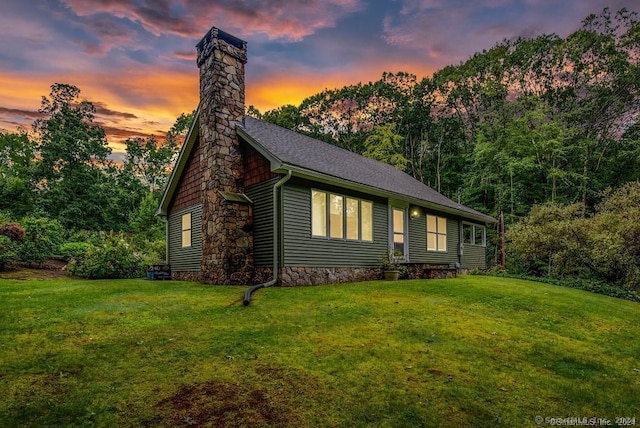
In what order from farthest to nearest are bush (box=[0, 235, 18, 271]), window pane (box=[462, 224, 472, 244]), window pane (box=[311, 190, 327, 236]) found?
window pane (box=[462, 224, 472, 244]) → bush (box=[0, 235, 18, 271]) → window pane (box=[311, 190, 327, 236])

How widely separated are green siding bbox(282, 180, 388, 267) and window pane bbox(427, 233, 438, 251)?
489 centimetres

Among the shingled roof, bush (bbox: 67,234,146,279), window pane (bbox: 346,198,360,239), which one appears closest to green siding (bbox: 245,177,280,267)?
the shingled roof

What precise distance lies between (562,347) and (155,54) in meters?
15.9

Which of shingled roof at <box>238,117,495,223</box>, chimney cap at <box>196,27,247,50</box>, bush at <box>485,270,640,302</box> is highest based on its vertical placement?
chimney cap at <box>196,27,247,50</box>

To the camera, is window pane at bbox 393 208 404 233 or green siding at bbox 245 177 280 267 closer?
green siding at bbox 245 177 280 267

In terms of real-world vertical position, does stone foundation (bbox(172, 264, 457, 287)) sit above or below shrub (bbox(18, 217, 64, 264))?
below

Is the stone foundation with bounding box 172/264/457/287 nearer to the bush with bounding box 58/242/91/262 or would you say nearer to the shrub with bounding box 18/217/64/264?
the shrub with bounding box 18/217/64/264

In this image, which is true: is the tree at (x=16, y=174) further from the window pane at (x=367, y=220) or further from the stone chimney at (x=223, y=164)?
the window pane at (x=367, y=220)

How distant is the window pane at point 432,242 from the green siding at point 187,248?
996cm

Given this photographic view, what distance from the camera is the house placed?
1108 cm

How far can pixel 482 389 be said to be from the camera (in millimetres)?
4336

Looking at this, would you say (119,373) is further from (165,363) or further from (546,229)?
(546,229)

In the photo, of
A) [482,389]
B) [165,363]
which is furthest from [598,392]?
[165,363]

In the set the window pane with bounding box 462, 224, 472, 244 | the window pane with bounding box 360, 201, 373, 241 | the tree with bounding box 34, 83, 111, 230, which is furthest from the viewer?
the tree with bounding box 34, 83, 111, 230
